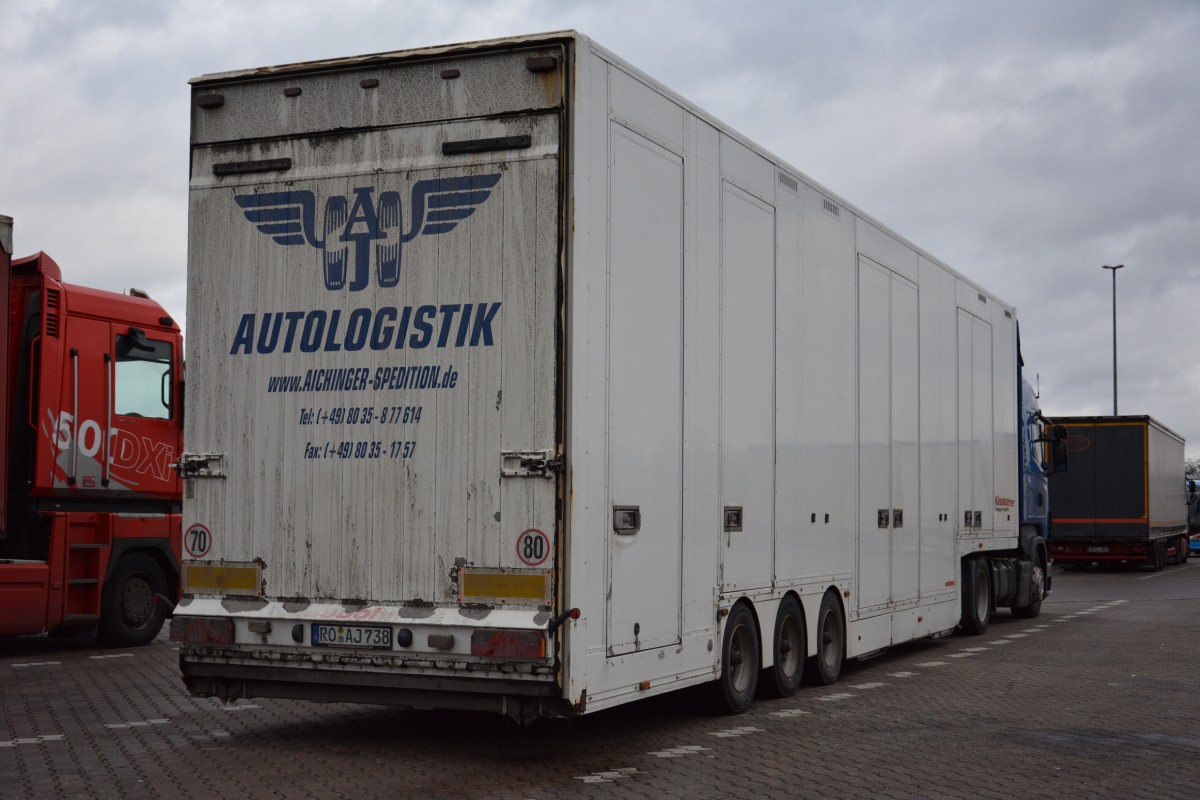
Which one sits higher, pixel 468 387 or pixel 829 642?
pixel 468 387

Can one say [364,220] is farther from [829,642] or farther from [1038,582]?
[1038,582]

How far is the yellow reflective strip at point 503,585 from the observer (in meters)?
7.96

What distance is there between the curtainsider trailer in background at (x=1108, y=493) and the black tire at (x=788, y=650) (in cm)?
2570

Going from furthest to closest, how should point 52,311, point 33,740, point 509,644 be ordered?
point 52,311
point 33,740
point 509,644

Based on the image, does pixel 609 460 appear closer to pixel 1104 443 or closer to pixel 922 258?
pixel 922 258

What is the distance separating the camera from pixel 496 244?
326 inches

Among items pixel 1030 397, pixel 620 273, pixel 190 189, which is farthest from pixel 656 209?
pixel 1030 397

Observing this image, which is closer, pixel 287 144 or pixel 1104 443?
pixel 287 144

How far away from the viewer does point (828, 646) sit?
12266 millimetres

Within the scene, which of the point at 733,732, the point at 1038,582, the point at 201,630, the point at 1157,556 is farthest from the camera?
the point at 1157,556

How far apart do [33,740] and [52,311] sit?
605cm

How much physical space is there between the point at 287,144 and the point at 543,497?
282cm

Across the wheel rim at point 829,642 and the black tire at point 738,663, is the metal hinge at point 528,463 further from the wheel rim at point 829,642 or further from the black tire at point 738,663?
the wheel rim at point 829,642

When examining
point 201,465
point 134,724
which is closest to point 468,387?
point 201,465
